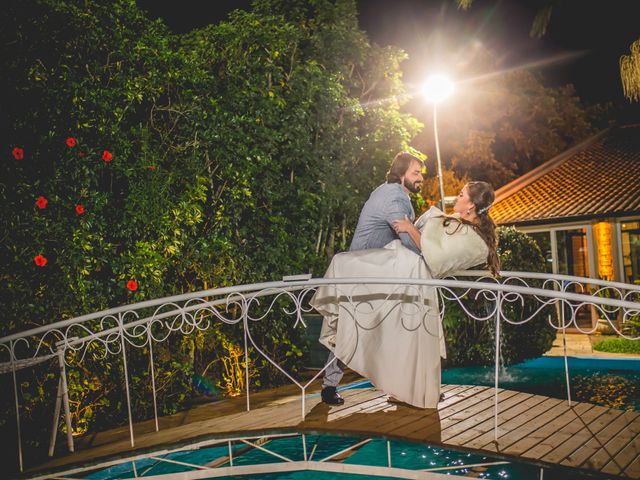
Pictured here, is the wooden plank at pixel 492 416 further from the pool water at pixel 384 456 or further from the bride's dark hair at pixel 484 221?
the bride's dark hair at pixel 484 221

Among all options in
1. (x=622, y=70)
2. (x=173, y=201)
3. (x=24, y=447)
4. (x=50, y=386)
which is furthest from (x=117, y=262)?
(x=622, y=70)

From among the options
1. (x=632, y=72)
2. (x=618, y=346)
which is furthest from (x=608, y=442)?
(x=632, y=72)

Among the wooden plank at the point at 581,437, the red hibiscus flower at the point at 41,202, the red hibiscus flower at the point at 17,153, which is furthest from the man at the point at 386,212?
the red hibiscus flower at the point at 17,153

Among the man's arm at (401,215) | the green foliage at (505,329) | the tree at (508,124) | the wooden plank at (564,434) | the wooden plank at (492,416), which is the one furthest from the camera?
the tree at (508,124)

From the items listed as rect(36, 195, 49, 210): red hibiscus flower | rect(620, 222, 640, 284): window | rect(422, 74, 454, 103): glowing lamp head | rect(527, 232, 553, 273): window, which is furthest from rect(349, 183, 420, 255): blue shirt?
rect(527, 232, 553, 273): window

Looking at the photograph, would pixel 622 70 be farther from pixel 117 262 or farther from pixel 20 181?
pixel 20 181

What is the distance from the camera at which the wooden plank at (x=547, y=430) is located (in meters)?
3.69

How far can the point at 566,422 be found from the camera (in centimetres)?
427

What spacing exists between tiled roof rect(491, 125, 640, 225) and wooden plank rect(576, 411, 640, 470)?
36.2 feet

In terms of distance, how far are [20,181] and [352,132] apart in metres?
5.18

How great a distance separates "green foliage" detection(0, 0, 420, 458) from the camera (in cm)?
535

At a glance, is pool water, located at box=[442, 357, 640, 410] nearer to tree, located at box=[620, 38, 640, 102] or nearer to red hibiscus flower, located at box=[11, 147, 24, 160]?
tree, located at box=[620, 38, 640, 102]

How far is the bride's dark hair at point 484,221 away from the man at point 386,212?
39 centimetres

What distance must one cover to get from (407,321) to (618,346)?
26.1 ft
